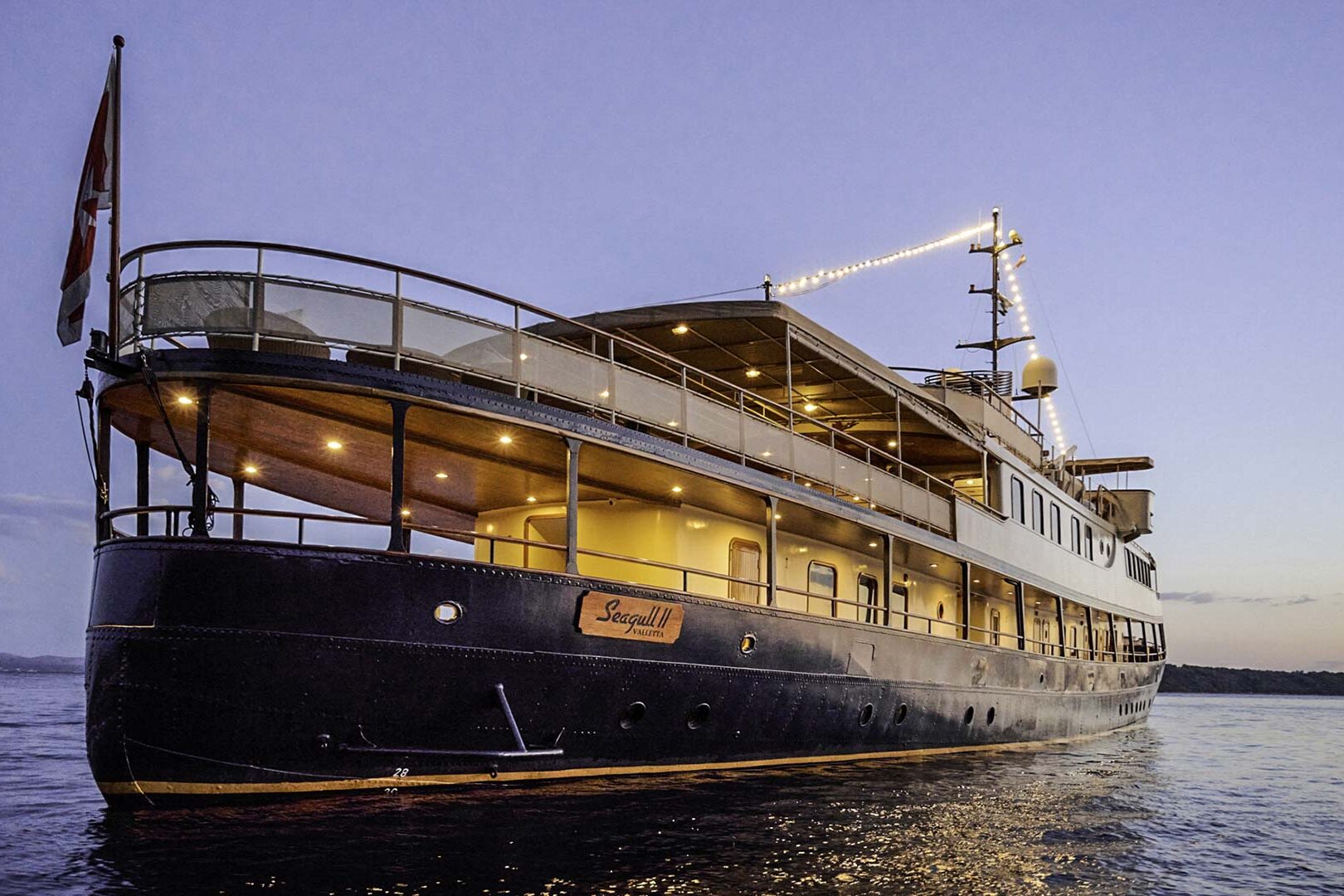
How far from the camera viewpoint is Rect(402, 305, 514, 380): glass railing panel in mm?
11055

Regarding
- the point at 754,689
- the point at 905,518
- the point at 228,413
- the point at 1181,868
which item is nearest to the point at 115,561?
the point at 228,413

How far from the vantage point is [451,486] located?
52.5 feet

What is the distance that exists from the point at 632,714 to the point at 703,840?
3056mm

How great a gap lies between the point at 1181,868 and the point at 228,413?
11.0 metres

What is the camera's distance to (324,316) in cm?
1062

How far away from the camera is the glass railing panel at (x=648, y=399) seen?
13.3m

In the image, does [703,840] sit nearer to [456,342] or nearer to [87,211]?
[456,342]

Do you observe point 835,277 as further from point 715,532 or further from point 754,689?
point 754,689

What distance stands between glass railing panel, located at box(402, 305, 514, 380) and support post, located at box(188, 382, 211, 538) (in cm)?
201

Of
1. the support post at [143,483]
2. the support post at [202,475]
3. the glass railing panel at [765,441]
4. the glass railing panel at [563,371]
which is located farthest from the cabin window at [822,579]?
the support post at [202,475]

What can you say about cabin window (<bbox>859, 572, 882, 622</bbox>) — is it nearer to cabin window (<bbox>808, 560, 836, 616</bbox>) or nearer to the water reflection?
cabin window (<bbox>808, 560, 836, 616</bbox>)

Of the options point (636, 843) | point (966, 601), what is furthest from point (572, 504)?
point (966, 601)

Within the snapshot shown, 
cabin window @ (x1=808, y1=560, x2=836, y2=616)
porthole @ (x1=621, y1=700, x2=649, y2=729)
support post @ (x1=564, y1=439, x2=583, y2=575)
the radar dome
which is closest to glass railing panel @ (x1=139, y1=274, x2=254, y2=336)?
support post @ (x1=564, y1=439, x2=583, y2=575)

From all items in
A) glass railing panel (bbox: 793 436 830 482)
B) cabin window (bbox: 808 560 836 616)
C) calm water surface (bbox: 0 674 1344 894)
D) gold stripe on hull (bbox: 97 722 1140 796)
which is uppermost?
glass railing panel (bbox: 793 436 830 482)
